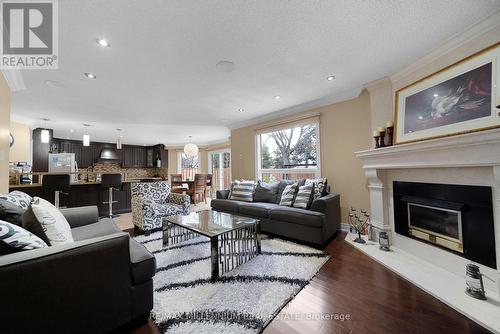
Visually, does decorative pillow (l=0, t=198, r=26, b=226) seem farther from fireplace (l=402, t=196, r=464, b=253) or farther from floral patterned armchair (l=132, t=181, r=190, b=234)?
fireplace (l=402, t=196, r=464, b=253)

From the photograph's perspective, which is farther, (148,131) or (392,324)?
(148,131)

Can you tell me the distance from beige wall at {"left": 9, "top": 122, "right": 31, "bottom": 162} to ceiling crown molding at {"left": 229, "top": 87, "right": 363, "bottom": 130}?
5017mm

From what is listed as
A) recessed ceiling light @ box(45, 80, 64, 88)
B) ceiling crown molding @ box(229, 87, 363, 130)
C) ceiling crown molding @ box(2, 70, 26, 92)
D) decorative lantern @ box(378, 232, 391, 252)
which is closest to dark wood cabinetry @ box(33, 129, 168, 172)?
ceiling crown molding @ box(2, 70, 26, 92)

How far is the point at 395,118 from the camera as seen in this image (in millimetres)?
2447

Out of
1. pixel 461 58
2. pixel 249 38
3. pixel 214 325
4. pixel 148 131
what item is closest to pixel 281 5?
pixel 249 38

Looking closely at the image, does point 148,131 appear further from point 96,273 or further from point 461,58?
point 461,58

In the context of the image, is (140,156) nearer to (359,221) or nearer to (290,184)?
(290,184)

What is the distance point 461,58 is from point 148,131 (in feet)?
21.1

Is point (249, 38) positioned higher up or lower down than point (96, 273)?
higher up

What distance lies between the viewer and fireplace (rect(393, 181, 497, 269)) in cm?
167

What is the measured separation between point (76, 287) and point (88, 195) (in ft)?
14.3

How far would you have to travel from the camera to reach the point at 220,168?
7676 mm

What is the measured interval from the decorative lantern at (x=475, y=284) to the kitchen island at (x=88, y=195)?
237 inches

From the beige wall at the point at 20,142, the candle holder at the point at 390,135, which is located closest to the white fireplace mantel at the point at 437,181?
the candle holder at the point at 390,135
